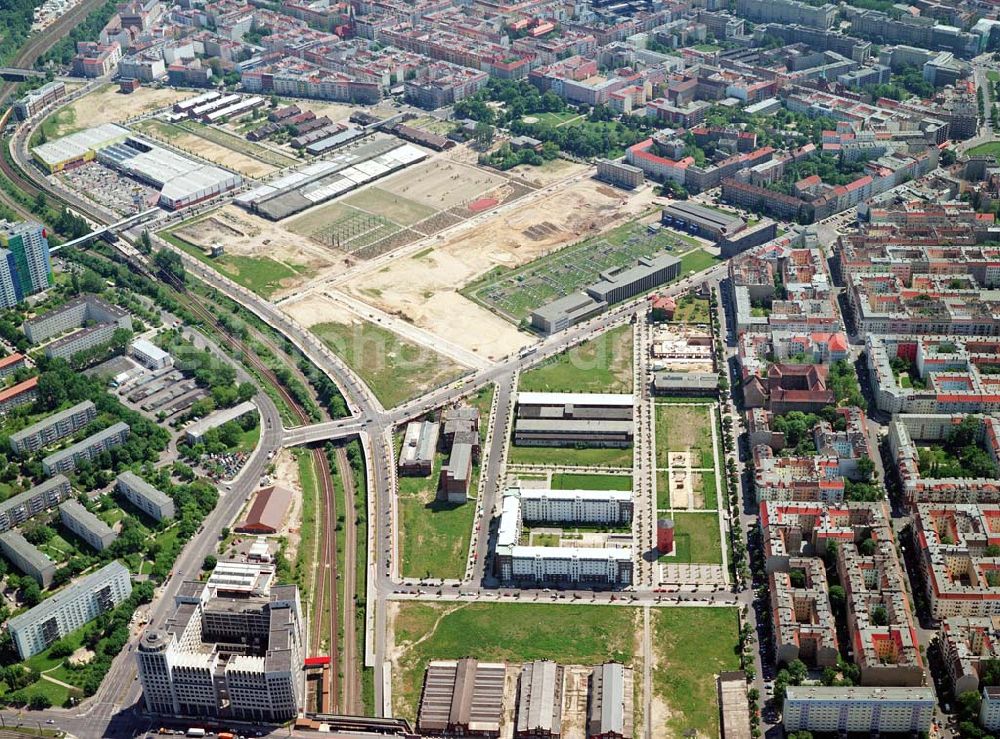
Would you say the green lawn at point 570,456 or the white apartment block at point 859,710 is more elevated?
the white apartment block at point 859,710

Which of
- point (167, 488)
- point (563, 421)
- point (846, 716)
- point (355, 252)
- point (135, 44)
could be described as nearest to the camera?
point (846, 716)

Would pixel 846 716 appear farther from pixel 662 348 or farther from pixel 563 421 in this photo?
pixel 662 348

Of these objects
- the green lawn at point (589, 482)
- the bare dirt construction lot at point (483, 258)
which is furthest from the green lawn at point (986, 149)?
the green lawn at point (589, 482)

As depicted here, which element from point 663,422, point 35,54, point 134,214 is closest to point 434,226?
point 134,214

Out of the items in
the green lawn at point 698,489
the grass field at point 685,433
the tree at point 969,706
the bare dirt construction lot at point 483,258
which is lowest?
the bare dirt construction lot at point 483,258

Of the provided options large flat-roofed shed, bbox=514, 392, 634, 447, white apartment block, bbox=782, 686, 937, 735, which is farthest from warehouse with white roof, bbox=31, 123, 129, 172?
white apartment block, bbox=782, 686, 937, 735

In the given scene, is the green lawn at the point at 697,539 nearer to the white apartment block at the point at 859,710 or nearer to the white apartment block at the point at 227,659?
the white apartment block at the point at 859,710

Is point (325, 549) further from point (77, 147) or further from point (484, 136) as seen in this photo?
point (77, 147)
